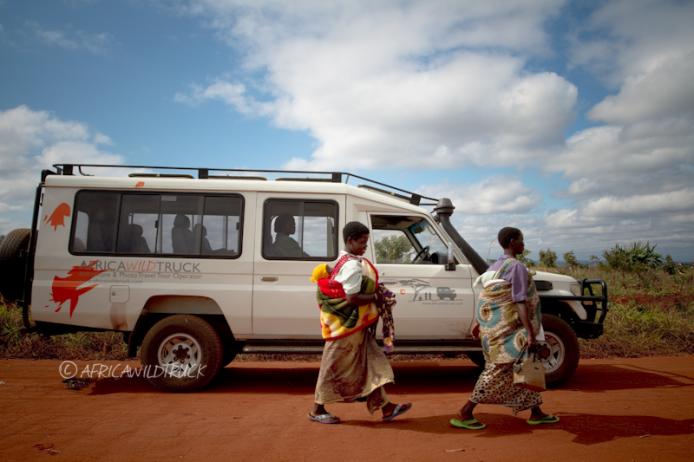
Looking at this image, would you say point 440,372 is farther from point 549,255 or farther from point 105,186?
point 549,255

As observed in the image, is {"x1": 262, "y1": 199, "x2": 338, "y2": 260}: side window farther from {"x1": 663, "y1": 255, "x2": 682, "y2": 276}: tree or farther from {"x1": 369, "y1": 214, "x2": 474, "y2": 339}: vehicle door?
{"x1": 663, "y1": 255, "x2": 682, "y2": 276}: tree

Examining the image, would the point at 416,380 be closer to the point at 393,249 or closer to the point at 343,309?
the point at 393,249

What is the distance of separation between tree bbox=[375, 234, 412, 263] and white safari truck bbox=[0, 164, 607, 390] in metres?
0.02

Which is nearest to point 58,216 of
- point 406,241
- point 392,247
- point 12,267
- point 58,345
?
point 12,267

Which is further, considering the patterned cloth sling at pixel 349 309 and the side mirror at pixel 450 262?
the side mirror at pixel 450 262

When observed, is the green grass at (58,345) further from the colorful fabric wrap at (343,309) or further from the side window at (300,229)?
the colorful fabric wrap at (343,309)

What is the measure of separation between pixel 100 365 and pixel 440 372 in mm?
4842

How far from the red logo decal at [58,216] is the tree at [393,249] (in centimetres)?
357

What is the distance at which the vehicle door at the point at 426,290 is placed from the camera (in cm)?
545

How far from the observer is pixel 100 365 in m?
6.76

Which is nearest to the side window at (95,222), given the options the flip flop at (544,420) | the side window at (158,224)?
the side window at (158,224)

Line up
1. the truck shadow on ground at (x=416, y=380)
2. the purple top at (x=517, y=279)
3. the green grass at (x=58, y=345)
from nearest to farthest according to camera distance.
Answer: the purple top at (x=517, y=279) → the truck shadow on ground at (x=416, y=380) → the green grass at (x=58, y=345)

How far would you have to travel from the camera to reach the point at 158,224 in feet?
18.0

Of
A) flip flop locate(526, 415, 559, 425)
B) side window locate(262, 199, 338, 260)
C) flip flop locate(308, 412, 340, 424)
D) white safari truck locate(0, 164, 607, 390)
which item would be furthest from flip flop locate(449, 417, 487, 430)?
side window locate(262, 199, 338, 260)
